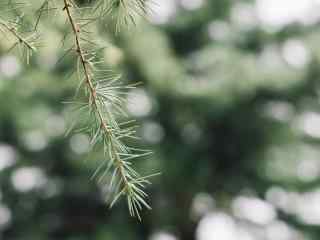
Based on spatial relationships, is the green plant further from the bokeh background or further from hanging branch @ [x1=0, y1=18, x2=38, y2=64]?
the bokeh background

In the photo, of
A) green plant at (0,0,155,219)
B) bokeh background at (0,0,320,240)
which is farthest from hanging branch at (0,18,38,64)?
bokeh background at (0,0,320,240)

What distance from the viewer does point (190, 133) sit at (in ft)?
16.3

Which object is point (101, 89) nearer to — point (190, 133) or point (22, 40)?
point (22, 40)

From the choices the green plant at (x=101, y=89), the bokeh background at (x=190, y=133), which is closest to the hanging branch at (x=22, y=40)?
the green plant at (x=101, y=89)

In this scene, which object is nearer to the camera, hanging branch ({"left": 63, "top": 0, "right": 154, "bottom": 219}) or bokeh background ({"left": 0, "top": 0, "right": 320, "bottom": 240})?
hanging branch ({"left": 63, "top": 0, "right": 154, "bottom": 219})

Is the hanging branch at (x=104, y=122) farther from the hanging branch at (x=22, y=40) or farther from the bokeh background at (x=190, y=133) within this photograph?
the bokeh background at (x=190, y=133)

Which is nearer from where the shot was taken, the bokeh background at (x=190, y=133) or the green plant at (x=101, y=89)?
the green plant at (x=101, y=89)

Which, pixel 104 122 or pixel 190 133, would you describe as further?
pixel 190 133

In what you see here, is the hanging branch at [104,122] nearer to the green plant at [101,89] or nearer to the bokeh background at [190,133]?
the green plant at [101,89]

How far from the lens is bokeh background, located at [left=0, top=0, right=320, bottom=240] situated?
445cm

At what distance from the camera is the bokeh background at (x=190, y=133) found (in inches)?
175

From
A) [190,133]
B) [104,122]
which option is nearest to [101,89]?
[104,122]

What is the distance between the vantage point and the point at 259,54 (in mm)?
4996

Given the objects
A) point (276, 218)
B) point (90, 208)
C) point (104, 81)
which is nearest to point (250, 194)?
point (276, 218)
